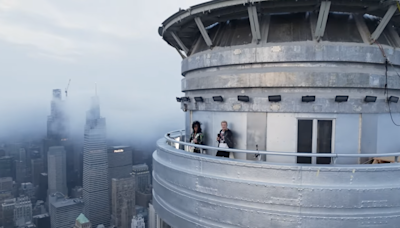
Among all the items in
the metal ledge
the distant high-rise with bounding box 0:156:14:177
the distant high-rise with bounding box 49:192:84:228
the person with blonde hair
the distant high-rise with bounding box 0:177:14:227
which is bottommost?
the distant high-rise with bounding box 49:192:84:228

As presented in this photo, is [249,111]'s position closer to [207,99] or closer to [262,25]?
[207,99]

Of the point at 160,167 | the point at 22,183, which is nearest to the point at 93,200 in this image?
the point at 22,183

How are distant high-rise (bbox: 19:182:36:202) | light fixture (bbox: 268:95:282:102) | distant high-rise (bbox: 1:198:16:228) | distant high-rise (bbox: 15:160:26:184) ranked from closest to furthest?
light fixture (bbox: 268:95:282:102), distant high-rise (bbox: 1:198:16:228), distant high-rise (bbox: 19:182:36:202), distant high-rise (bbox: 15:160:26:184)

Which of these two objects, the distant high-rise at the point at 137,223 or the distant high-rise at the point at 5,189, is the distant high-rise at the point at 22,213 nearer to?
the distant high-rise at the point at 5,189

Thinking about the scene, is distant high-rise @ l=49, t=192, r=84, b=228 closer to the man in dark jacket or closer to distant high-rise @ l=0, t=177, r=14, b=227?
distant high-rise @ l=0, t=177, r=14, b=227

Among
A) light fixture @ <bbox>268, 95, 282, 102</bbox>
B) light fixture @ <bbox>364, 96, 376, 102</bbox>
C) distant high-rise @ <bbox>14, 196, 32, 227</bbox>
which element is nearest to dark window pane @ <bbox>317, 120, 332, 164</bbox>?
light fixture @ <bbox>364, 96, 376, 102</bbox>

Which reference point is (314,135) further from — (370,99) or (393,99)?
(393,99)
